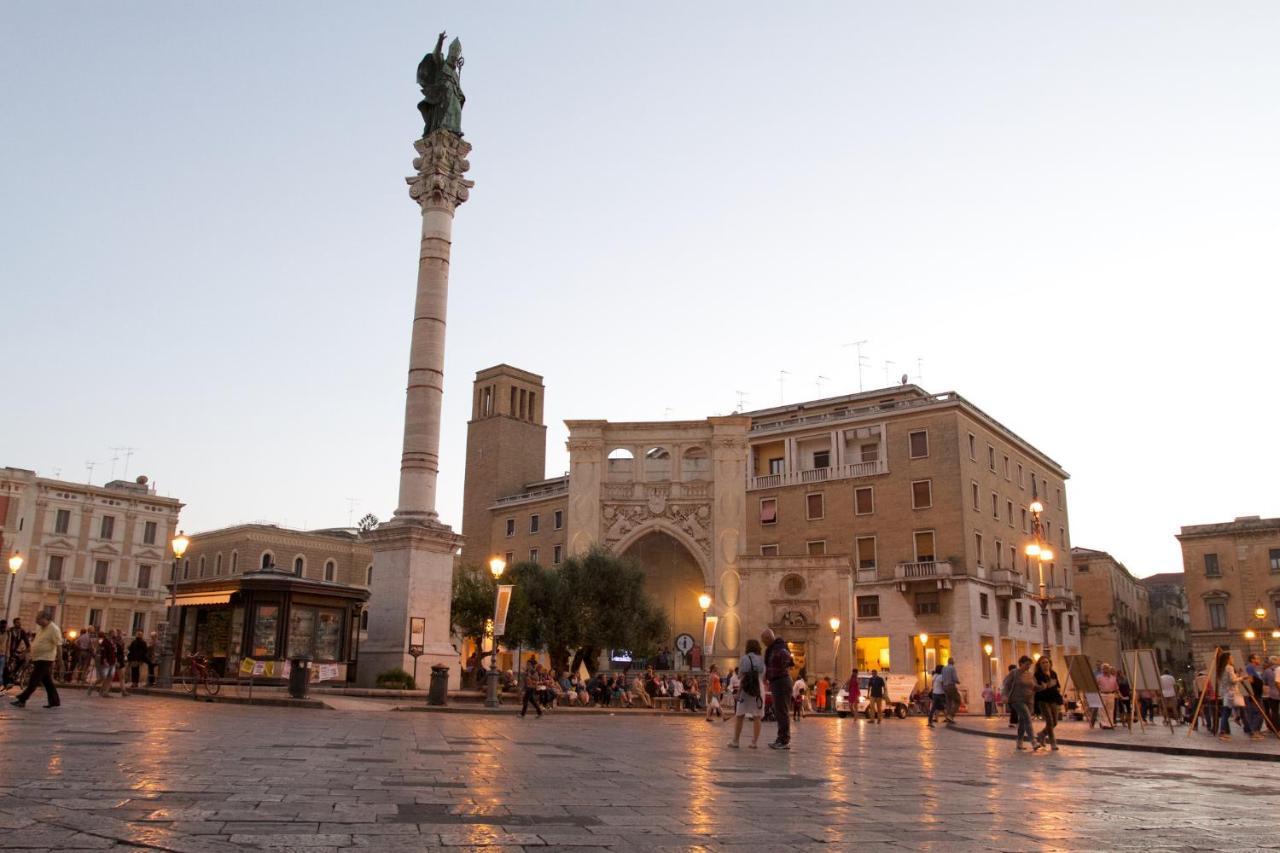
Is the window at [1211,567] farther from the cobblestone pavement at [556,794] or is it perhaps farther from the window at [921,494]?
the cobblestone pavement at [556,794]

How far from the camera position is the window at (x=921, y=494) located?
50.5m

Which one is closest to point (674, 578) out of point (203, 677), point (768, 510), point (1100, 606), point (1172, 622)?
point (768, 510)

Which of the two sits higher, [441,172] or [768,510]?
[441,172]

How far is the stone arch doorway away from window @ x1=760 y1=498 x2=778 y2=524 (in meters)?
5.04

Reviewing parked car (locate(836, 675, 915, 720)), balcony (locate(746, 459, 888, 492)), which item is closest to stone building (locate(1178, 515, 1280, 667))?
balcony (locate(746, 459, 888, 492))

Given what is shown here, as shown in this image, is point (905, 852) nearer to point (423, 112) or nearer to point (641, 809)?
point (641, 809)

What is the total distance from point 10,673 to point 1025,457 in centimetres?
5050

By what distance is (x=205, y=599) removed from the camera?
26.9m

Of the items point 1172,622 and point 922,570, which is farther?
point 1172,622

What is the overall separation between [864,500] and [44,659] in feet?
141

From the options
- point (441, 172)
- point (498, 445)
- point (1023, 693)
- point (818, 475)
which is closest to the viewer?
point (1023, 693)

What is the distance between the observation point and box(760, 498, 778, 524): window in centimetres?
5572

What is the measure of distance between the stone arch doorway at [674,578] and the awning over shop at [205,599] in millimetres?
28198

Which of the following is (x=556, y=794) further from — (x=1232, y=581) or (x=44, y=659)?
(x=1232, y=581)
